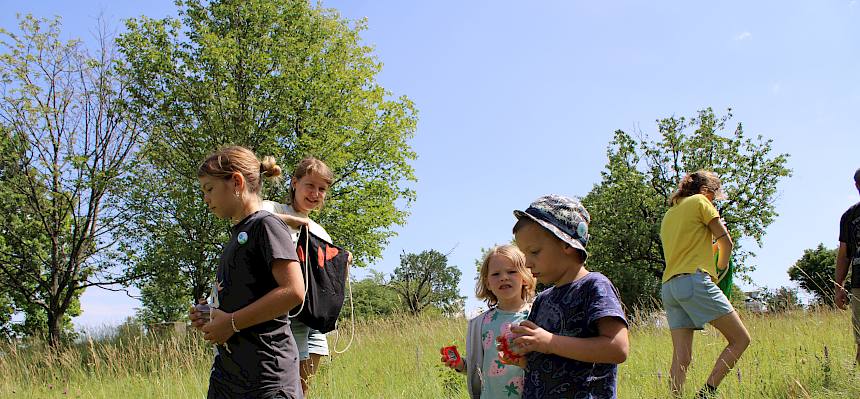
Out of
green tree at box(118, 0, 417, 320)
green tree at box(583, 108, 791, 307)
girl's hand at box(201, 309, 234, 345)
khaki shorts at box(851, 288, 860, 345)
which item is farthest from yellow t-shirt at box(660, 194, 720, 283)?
green tree at box(583, 108, 791, 307)

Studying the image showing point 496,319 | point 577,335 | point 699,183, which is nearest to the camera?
point 577,335

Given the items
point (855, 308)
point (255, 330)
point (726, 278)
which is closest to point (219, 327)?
point (255, 330)

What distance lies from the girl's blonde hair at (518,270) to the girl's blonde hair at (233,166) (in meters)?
1.17

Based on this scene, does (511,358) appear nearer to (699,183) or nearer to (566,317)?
(566,317)

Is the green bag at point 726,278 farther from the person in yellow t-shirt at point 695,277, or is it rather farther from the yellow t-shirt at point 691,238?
the yellow t-shirt at point 691,238

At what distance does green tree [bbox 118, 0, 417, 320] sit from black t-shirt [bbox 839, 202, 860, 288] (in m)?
12.2

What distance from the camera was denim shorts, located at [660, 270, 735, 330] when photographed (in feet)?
13.5

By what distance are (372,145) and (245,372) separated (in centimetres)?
1629

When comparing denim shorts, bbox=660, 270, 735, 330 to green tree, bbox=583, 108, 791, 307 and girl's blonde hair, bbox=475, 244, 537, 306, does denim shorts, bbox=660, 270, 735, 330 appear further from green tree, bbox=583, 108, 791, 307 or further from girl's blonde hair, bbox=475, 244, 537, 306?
green tree, bbox=583, 108, 791, 307

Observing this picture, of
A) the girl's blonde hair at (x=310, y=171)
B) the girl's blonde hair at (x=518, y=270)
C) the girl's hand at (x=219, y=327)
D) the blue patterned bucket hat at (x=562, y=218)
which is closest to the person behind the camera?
the blue patterned bucket hat at (x=562, y=218)

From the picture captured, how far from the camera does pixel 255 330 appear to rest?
2.31m

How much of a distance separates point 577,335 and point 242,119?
15013 millimetres

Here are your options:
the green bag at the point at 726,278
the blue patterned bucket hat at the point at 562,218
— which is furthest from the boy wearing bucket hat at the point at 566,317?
the green bag at the point at 726,278

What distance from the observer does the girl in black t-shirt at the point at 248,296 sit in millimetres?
2256
